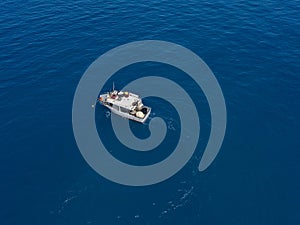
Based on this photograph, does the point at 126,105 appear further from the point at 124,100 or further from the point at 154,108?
the point at 154,108

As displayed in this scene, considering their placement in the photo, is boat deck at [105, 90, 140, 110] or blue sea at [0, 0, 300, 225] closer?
blue sea at [0, 0, 300, 225]

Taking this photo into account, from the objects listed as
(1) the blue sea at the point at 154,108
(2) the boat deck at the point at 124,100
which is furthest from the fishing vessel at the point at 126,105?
(1) the blue sea at the point at 154,108

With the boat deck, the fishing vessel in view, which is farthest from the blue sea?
the boat deck

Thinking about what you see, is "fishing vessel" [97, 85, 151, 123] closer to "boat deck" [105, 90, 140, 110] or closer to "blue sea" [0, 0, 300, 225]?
"boat deck" [105, 90, 140, 110]

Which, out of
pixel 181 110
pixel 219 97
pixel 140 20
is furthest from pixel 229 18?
pixel 181 110

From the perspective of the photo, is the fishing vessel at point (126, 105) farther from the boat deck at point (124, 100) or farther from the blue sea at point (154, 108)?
the blue sea at point (154, 108)
